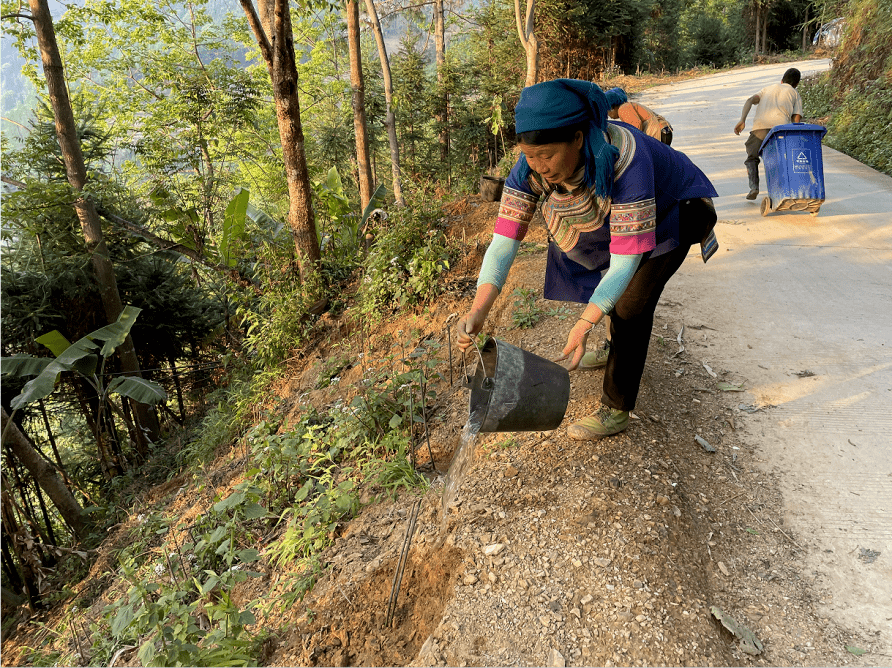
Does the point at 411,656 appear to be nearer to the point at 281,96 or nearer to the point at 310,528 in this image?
the point at 310,528

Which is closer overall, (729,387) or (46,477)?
(729,387)

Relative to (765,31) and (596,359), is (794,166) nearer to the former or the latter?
(596,359)

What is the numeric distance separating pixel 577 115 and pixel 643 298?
3.06 feet

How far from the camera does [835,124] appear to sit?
1071 cm

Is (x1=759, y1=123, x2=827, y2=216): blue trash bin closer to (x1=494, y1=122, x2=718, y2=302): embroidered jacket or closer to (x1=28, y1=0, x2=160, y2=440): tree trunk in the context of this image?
(x1=494, y1=122, x2=718, y2=302): embroidered jacket

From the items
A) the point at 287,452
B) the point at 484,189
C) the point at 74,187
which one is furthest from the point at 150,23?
the point at 287,452

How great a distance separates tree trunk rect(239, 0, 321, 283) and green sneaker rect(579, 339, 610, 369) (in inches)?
175

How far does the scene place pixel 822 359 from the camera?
355cm

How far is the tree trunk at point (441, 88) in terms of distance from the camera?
14.4 meters

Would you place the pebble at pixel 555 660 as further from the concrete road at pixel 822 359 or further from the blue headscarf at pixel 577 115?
the blue headscarf at pixel 577 115

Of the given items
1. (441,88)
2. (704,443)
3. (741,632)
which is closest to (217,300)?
(441,88)

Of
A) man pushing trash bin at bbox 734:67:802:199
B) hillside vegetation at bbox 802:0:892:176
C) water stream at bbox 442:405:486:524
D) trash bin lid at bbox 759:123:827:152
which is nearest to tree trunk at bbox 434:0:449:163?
hillside vegetation at bbox 802:0:892:176

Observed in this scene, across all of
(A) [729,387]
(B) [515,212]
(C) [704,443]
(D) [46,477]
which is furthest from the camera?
(D) [46,477]

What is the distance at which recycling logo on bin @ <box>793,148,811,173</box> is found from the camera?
230 inches
